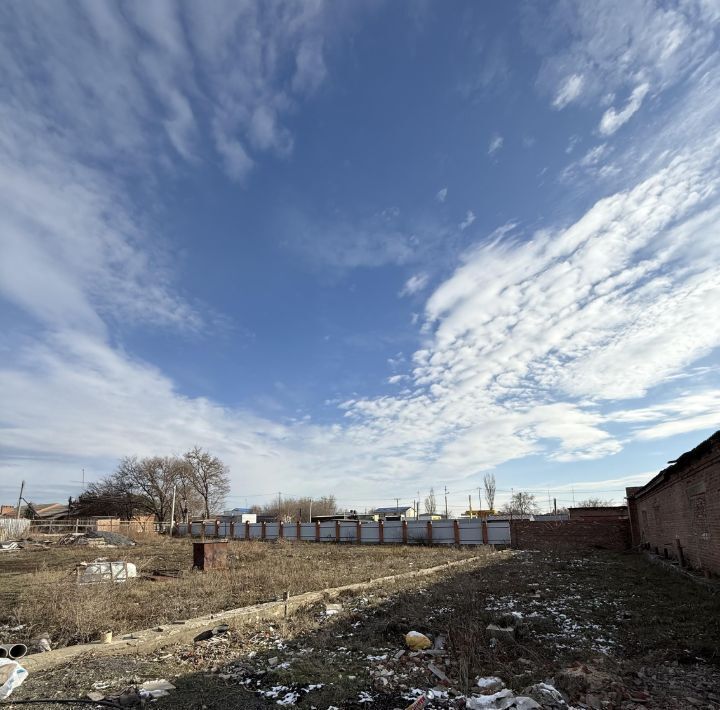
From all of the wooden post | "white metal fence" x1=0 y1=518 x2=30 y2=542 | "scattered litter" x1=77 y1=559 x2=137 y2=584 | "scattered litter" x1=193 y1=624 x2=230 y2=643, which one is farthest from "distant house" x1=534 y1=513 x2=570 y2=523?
"white metal fence" x1=0 y1=518 x2=30 y2=542

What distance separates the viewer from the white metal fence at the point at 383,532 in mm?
28844

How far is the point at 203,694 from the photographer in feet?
17.4

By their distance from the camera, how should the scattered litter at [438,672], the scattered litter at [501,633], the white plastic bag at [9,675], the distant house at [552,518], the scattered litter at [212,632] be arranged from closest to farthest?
the white plastic bag at [9,675] < the scattered litter at [438,672] < the scattered litter at [501,633] < the scattered litter at [212,632] < the distant house at [552,518]

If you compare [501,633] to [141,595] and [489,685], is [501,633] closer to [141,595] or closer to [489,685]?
[489,685]

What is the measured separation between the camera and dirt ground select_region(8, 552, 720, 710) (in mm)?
5180

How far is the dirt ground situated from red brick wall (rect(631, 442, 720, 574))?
A: 1.43 m

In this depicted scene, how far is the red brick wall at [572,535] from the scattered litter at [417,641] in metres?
20.6

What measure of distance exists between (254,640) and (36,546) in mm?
28805

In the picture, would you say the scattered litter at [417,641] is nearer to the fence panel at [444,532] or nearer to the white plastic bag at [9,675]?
the white plastic bag at [9,675]

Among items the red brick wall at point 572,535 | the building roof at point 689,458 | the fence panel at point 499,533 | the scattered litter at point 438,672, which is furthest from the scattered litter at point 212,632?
the fence panel at point 499,533

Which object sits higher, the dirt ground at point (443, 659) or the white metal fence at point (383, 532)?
the white metal fence at point (383, 532)

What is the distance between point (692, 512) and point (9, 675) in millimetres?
14251

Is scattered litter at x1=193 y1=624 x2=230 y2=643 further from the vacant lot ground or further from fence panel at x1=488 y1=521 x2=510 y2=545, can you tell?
fence panel at x1=488 y1=521 x2=510 y2=545

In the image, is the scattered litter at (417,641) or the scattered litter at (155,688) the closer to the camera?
the scattered litter at (155,688)
